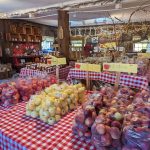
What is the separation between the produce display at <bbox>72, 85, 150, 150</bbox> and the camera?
0.87 m

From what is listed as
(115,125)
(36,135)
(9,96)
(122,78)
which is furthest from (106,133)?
(122,78)

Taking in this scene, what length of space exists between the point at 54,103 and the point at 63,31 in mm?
3053

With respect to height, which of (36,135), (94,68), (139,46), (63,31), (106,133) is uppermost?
(63,31)

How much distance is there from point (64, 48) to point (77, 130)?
326 cm

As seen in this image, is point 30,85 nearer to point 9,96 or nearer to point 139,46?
point 9,96

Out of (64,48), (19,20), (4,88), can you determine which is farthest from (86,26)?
(4,88)

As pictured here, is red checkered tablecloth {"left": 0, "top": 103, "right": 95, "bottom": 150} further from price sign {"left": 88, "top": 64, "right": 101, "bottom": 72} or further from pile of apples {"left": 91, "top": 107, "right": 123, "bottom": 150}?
price sign {"left": 88, "top": 64, "right": 101, "bottom": 72}

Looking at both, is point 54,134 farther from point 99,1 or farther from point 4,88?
point 99,1

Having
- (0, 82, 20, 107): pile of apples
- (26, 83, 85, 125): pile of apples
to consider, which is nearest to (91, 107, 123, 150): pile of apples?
(26, 83, 85, 125): pile of apples

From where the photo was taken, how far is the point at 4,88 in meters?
1.76

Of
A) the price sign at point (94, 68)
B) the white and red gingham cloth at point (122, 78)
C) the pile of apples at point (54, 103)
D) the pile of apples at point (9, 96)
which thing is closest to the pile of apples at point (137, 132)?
the pile of apples at point (54, 103)

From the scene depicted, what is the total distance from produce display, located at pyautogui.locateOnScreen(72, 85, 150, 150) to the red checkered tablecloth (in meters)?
0.07

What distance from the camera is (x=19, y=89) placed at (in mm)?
1793

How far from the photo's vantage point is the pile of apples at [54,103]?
1.33m
